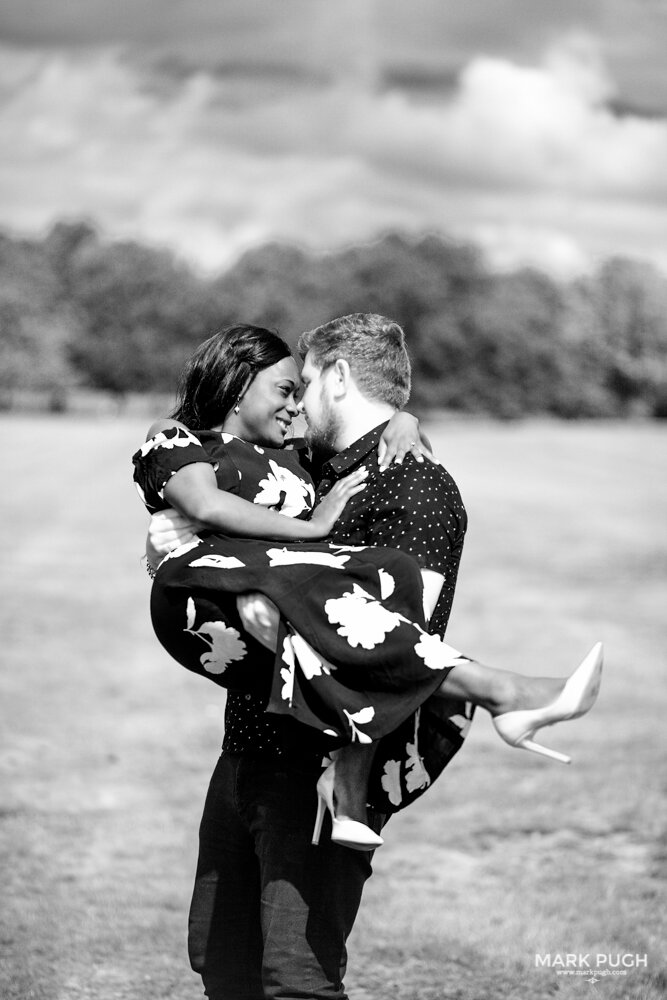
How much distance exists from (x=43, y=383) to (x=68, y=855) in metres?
75.3

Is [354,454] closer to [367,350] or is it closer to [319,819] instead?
[367,350]

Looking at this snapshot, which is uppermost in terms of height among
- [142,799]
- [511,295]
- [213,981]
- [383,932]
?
[213,981]

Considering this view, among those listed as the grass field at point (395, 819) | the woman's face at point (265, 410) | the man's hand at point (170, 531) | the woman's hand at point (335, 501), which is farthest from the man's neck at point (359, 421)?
the grass field at point (395, 819)

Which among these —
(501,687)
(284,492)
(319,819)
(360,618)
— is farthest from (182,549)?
(501,687)

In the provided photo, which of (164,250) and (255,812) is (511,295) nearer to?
(164,250)

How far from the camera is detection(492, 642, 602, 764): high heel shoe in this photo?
2.82 m

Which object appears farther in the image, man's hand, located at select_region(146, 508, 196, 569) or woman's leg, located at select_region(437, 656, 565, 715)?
man's hand, located at select_region(146, 508, 196, 569)

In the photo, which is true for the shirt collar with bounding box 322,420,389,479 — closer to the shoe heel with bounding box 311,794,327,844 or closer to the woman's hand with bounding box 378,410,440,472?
the woman's hand with bounding box 378,410,440,472

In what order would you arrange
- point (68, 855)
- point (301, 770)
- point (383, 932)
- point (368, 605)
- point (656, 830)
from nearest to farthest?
Result: 1. point (368, 605)
2. point (301, 770)
3. point (383, 932)
4. point (68, 855)
5. point (656, 830)

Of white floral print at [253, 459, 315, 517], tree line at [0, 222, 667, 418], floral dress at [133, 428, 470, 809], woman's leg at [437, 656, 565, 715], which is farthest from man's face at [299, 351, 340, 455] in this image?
tree line at [0, 222, 667, 418]

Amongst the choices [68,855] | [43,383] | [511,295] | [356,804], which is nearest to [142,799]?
[68,855]

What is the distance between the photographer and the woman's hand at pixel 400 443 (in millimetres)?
3121

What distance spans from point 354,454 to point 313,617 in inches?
21.9

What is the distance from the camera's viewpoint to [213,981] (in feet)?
11.1
